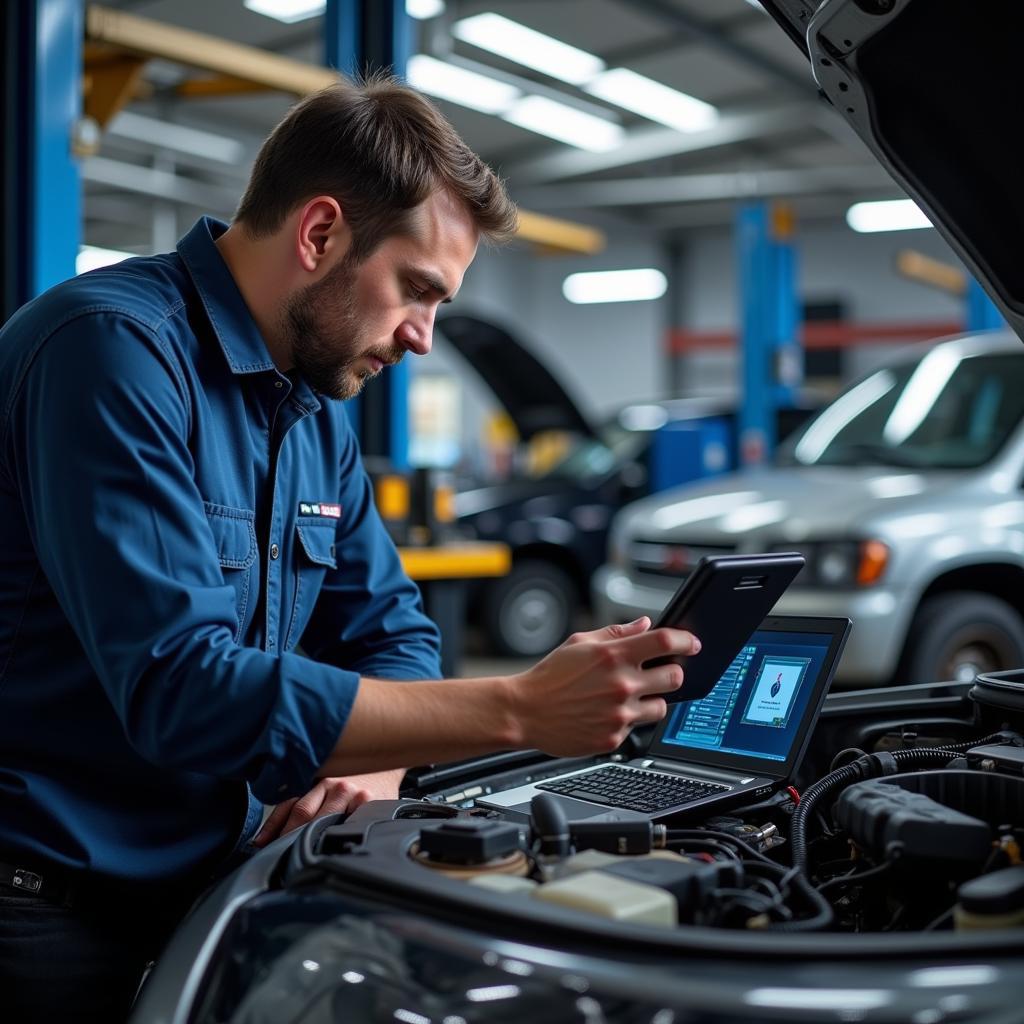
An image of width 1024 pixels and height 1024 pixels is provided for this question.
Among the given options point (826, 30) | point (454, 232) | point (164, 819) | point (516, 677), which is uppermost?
point (826, 30)

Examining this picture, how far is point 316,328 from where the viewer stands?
1.62 metres

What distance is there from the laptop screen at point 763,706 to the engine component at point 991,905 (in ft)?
1.58

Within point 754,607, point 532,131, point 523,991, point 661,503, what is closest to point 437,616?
point 661,503

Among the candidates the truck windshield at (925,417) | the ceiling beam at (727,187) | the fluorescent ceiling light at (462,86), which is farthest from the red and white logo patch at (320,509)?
the ceiling beam at (727,187)

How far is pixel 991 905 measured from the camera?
1.12 metres

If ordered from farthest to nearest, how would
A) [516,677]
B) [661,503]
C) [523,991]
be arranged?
1. [661,503]
2. [516,677]
3. [523,991]

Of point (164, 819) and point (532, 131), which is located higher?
point (532, 131)

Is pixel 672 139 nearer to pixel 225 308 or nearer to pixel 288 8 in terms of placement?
pixel 288 8

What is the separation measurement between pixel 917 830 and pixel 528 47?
1021cm

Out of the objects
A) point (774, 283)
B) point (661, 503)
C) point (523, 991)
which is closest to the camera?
point (523, 991)

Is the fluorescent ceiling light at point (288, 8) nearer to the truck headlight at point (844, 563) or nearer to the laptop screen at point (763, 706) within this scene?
the truck headlight at point (844, 563)

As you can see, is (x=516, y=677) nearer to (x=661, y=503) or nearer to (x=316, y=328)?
(x=316, y=328)

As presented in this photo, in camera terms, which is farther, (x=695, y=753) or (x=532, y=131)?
(x=532, y=131)

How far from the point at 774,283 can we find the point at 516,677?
8998mm
